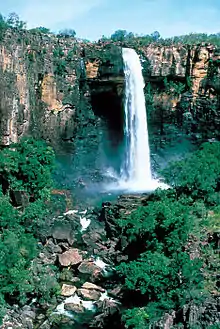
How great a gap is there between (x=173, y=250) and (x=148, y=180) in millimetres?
13262

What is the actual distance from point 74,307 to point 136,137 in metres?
16.2

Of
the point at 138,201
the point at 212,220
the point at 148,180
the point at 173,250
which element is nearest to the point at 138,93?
the point at 148,180

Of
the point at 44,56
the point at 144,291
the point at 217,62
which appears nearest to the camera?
the point at 144,291

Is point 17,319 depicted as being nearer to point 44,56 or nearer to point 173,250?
point 173,250

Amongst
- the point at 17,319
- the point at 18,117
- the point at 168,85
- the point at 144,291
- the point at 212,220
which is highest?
the point at 168,85

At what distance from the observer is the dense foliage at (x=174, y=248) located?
52.0ft

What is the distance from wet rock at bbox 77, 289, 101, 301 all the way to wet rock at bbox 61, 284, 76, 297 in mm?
243

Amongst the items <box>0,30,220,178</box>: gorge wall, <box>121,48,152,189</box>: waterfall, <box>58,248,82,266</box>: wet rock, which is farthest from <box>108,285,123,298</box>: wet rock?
<box>121,48,152,189</box>: waterfall

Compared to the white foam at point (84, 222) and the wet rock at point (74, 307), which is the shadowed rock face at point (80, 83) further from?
the wet rock at point (74, 307)

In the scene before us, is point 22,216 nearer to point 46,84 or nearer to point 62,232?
point 62,232

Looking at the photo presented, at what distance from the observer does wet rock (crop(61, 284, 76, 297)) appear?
60.2 feet

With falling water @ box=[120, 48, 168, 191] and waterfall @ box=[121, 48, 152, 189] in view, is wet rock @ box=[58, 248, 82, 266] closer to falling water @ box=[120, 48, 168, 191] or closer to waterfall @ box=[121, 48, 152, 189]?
falling water @ box=[120, 48, 168, 191]

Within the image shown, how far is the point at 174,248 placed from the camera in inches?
714

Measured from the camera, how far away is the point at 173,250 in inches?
713
